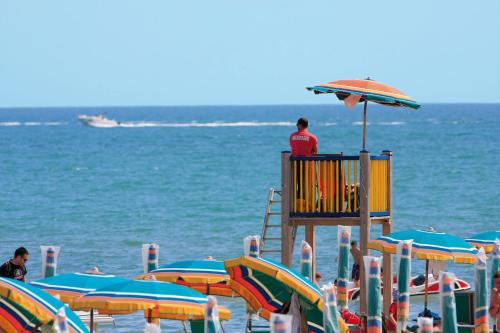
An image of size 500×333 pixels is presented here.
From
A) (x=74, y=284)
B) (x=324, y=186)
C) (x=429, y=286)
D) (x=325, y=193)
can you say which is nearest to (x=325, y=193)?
(x=325, y=193)

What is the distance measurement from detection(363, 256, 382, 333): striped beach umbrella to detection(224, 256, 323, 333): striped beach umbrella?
1.05m

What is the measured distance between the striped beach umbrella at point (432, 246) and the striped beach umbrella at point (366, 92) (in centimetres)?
201

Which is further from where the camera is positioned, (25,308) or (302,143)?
(302,143)

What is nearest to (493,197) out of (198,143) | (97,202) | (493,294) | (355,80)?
(97,202)

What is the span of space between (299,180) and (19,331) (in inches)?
253

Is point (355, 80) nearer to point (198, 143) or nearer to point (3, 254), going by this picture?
point (3, 254)

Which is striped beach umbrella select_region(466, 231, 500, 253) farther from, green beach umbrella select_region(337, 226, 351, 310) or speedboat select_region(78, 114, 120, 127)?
speedboat select_region(78, 114, 120, 127)

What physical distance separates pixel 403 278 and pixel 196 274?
273 centimetres

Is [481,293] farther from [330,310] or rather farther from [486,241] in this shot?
[486,241]

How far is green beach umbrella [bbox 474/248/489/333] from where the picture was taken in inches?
602

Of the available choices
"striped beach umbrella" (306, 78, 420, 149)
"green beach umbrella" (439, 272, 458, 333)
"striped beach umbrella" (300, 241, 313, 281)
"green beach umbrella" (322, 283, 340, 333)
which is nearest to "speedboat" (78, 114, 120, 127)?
"striped beach umbrella" (306, 78, 420, 149)

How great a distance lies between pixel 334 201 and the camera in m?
18.0

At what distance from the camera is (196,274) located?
1606cm

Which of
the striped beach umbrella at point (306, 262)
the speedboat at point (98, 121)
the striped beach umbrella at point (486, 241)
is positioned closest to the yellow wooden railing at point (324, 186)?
the striped beach umbrella at point (306, 262)
